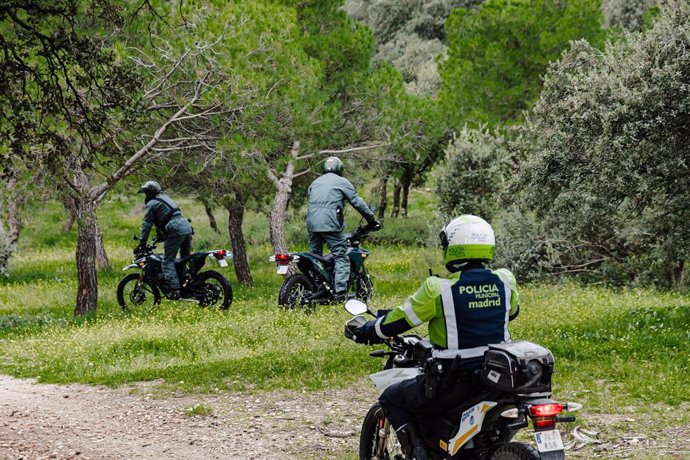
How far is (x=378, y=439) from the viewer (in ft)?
19.6

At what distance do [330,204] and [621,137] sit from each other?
4.67 metres

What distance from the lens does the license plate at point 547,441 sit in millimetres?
4422

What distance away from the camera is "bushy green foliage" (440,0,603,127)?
34562 mm

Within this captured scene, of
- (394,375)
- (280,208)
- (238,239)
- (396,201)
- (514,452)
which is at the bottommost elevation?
(514,452)

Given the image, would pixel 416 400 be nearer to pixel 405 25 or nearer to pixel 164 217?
pixel 164 217

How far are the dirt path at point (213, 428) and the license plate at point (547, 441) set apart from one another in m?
2.75

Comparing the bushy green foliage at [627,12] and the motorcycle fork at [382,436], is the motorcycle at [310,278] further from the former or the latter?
the bushy green foliage at [627,12]

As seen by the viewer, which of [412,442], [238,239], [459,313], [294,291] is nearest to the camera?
[459,313]

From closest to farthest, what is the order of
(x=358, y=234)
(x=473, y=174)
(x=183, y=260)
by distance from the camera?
1. (x=358, y=234)
2. (x=183, y=260)
3. (x=473, y=174)

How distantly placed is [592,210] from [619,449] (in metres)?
6.62

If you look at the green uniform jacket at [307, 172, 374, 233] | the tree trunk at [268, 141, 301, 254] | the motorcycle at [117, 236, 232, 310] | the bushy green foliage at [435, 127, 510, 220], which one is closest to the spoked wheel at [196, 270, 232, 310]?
the motorcycle at [117, 236, 232, 310]

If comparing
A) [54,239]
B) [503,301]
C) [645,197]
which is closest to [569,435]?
[503,301]

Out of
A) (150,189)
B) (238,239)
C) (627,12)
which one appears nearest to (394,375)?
(150,189)

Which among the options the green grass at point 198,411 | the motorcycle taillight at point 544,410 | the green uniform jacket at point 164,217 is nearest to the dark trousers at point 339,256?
the green uniform jacket at point 164,217
